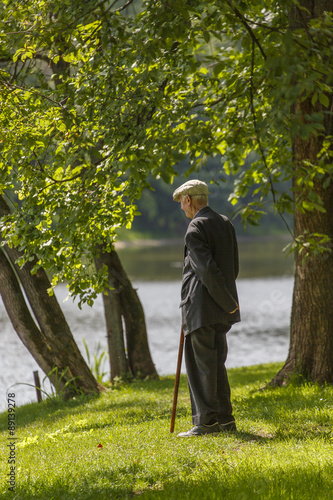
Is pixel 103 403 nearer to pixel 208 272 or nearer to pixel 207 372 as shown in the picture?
pixel 207 372

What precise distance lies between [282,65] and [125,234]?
64347 mm

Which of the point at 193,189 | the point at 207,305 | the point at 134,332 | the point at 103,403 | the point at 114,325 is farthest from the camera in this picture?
the point at 134,332

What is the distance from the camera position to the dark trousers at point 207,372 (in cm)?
517

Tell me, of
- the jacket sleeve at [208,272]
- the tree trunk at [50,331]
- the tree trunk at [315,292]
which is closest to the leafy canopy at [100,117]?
the tree trunk at [315,292]

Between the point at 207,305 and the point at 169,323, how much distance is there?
1669cm

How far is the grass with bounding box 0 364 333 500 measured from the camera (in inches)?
159

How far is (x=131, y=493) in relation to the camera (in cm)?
420

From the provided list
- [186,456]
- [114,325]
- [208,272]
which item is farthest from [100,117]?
[114,325]

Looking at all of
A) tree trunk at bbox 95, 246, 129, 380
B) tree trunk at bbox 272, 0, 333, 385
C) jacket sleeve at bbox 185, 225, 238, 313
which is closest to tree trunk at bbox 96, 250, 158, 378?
tree trunk at bbox 95, 246, 129, 380

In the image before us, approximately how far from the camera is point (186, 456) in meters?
4.67

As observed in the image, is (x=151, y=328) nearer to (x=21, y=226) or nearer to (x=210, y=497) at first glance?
(x=21, y=226)

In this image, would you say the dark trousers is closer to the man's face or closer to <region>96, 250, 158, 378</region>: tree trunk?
the man's face

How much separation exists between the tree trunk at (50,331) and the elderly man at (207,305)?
13.5 ft

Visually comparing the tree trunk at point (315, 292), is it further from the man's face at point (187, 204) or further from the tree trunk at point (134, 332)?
the tree trunk at point (134, 332)
